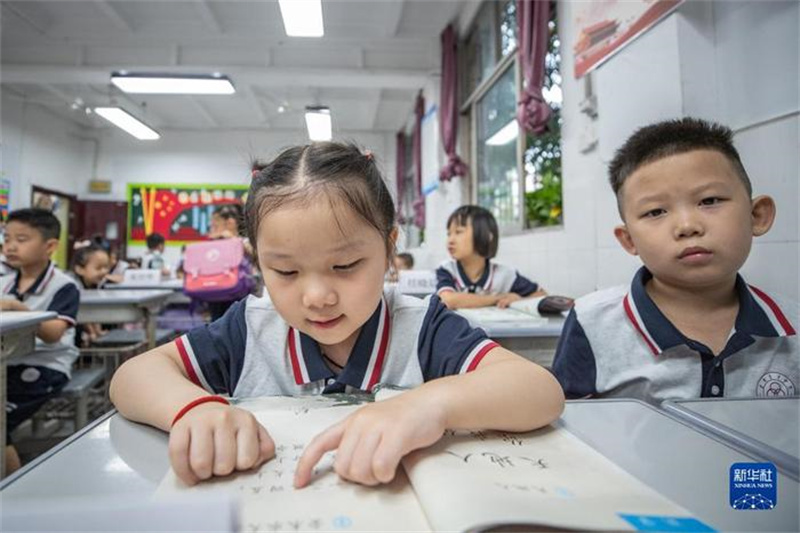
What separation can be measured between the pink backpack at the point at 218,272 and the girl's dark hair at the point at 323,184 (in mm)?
2079

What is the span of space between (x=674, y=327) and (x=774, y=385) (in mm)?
184

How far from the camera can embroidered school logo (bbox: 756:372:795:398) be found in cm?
78

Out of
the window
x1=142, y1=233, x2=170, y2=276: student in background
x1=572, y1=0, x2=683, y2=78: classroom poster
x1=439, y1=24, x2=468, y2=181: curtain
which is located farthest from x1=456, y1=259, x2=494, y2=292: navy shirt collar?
x1=142, y1=233, x2=170, y2=276: student in background

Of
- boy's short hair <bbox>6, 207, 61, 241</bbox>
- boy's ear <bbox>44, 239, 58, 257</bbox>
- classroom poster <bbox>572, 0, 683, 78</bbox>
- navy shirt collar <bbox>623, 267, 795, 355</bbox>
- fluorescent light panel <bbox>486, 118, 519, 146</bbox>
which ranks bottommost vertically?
navy shirt collar <bbox>623, 267, 795, 355</bbox>

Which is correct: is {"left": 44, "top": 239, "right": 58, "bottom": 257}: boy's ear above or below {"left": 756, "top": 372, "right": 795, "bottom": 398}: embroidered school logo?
above

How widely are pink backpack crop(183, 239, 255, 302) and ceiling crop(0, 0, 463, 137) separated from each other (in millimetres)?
1661

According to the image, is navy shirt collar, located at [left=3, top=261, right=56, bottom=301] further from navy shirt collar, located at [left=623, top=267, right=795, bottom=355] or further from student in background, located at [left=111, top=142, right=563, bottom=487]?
navy shirt collar, located at [left=623, top=267, right=795, bottom=355]

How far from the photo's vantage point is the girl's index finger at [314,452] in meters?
0.37

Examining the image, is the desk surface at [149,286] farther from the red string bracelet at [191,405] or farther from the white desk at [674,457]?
the white desk at [674,457]

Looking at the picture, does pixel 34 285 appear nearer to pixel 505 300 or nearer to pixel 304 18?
pixel 304 18

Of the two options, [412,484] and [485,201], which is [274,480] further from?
[485,201]

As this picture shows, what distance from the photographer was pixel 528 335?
1.31 meters

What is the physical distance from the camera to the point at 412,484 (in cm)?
36

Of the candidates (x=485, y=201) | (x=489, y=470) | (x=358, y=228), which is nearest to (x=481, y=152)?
(x=485, y=201)
